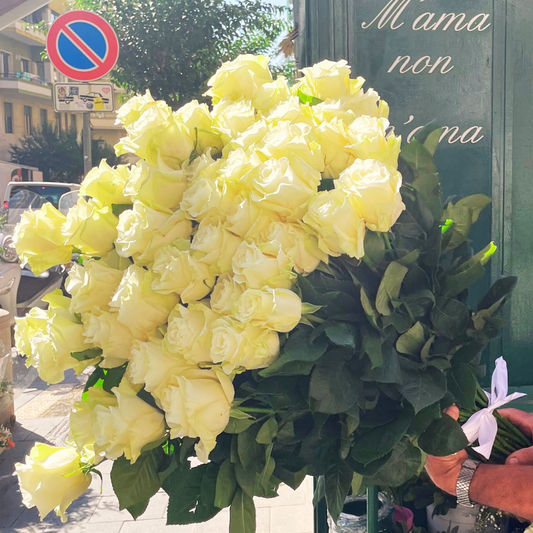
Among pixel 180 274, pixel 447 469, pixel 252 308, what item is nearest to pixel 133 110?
pixel 180 274

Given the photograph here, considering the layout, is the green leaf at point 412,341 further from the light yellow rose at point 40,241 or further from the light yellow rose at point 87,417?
the light yellow rose at point 40,241

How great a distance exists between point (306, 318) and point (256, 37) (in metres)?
17.1

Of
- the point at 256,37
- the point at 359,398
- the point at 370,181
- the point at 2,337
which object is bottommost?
the point at 2,337

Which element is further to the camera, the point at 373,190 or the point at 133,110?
the point at 133,110

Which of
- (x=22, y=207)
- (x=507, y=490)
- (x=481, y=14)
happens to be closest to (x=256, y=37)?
(x=22, y=207)

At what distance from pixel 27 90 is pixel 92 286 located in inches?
1491

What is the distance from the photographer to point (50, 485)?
1.16 metres

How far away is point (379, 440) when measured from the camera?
3.41ft

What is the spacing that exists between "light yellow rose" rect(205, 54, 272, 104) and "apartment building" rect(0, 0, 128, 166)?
33.4m

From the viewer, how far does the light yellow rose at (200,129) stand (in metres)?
1.12

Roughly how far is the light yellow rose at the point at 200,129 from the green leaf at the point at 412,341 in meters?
0.46

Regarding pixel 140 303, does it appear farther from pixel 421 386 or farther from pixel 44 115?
pixel 44 115

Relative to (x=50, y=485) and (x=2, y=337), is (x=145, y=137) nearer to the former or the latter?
(x=50, y=485)

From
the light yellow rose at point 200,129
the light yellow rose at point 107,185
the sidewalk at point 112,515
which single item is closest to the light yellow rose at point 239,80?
the light yellow rose at point 200,129
